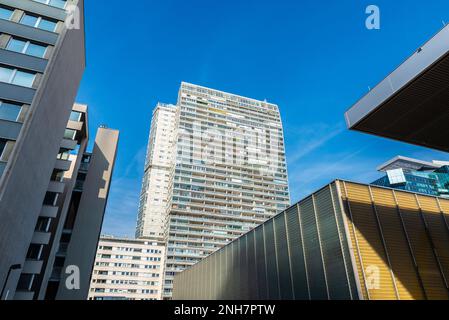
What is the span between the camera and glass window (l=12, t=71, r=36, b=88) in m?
20.9

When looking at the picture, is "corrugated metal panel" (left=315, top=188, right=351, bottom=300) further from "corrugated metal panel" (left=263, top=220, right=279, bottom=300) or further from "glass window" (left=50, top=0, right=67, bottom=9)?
"glass window" (left=50, top=0, right=67, bottom=9)

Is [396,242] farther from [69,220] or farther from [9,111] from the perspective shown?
[69,220]

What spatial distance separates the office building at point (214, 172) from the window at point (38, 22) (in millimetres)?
83367

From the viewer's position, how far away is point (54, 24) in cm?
2433

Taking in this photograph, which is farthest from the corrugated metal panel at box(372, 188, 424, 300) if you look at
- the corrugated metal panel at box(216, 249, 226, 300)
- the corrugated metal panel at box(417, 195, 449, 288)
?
the corrugated metal panel at box(216, 249, 226, 300)

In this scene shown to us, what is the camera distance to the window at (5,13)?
22328mm

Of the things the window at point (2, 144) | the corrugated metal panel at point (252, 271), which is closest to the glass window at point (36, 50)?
the window at point (2, 144)

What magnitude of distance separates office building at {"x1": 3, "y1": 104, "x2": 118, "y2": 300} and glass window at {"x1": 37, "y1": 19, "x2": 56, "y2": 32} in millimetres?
12056

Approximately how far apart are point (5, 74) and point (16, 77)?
0.69 meters

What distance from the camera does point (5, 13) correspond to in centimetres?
2259

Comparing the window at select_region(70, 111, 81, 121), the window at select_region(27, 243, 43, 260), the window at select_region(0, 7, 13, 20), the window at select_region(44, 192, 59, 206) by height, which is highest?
the window at select_region(70, 111, 81, 121)

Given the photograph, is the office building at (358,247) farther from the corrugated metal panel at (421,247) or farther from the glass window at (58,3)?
the glass window at (58,3)

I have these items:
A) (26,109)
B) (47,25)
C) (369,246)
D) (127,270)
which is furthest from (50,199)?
(127,270)

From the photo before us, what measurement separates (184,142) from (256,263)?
319 feet
